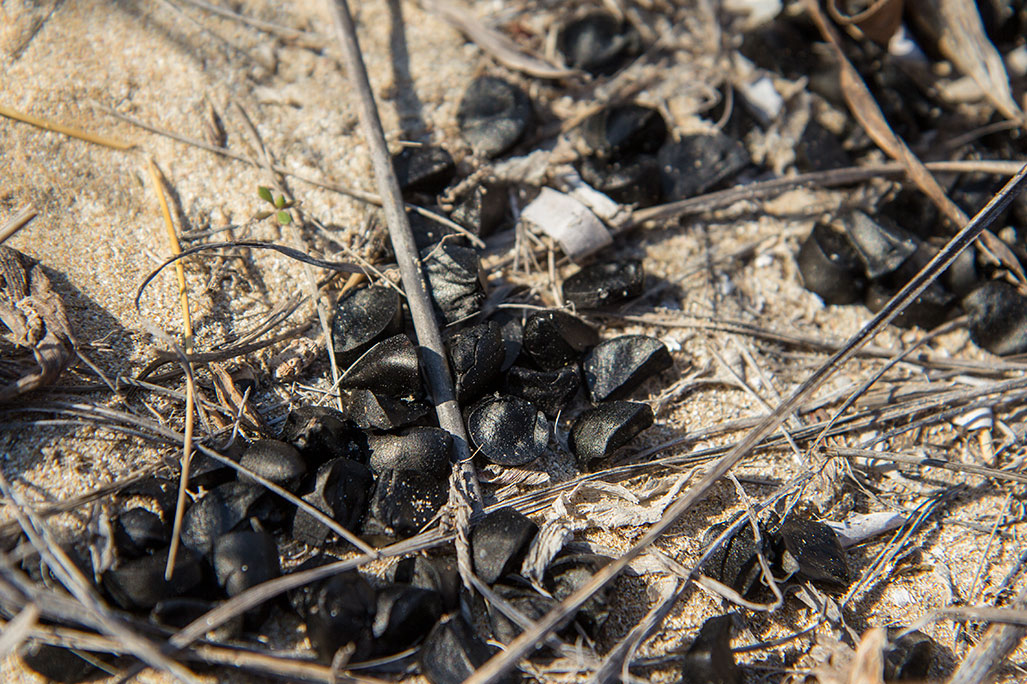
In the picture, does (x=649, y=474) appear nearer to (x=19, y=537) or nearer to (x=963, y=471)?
(x=963, y=471)

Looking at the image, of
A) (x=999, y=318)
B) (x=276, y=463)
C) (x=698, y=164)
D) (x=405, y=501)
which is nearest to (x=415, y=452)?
(x=405, y=501)

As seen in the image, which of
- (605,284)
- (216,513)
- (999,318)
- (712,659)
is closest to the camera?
(712,659)

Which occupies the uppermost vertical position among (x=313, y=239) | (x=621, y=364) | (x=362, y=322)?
(x=313, y=239)

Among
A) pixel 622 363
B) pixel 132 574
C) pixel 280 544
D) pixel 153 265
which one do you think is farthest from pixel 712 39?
pixel 132 574

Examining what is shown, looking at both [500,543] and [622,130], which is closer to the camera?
[500,543]

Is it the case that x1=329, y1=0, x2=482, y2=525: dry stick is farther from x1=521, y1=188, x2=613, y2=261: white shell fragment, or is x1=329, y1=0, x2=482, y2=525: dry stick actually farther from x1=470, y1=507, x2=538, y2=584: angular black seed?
x1=521, y1=188, x2=613, y2=261: white shell fragment

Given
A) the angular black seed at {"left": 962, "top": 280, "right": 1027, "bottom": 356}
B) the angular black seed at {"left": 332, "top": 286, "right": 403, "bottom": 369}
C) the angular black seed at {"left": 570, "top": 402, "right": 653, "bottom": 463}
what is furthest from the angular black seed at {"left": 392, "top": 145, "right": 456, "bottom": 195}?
the angular black seed at {"left": 962, "top": 280, "right": 1027, "bottom": 356}

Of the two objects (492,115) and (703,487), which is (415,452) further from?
(492,115)
